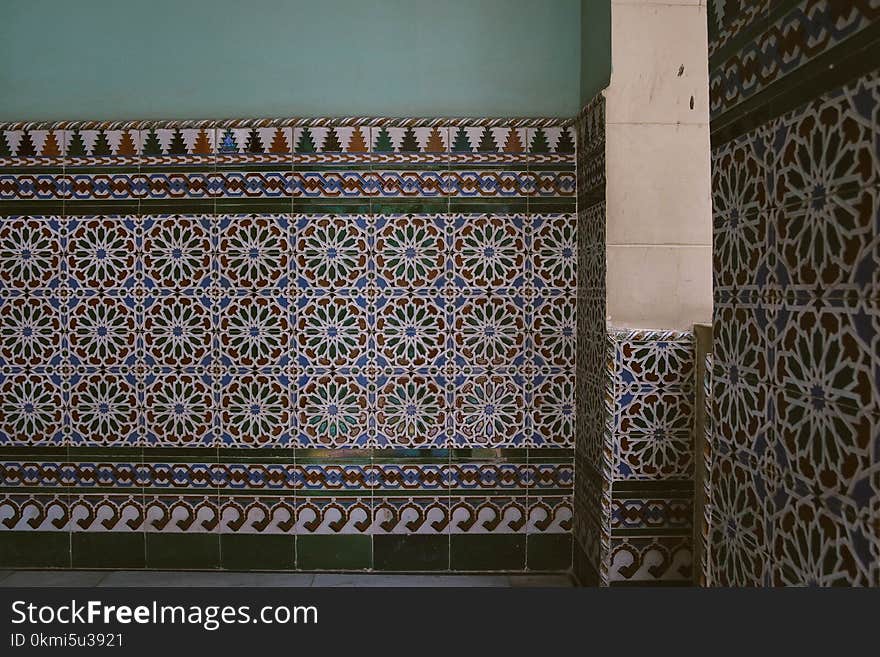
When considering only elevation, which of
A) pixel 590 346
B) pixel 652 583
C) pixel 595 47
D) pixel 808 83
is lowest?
pixel 652 583

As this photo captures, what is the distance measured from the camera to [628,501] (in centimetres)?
192

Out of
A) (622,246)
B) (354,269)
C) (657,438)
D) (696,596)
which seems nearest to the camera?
(696,596)

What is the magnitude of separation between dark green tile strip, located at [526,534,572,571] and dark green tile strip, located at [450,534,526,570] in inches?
0.9

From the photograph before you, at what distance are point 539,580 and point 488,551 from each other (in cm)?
17

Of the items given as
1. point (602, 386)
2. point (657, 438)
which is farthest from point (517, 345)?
point (657, 438)

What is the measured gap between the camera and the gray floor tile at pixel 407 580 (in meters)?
2.30

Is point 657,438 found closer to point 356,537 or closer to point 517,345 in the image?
point 517,345

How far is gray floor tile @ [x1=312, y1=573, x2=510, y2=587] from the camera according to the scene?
7.54 ft

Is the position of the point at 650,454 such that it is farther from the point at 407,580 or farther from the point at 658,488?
the point at 407,580

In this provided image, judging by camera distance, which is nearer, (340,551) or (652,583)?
(652,583)

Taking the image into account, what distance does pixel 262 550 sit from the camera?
2387 millimetres

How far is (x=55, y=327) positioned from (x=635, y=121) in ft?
Result: 5.90

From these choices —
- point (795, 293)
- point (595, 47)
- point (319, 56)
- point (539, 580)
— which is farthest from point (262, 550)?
point (795, 293)

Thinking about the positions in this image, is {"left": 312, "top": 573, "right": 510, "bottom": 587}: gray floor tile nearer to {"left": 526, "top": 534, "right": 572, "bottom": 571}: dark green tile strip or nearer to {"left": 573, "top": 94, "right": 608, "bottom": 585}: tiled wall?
{"left": 526, "top": 534, "right": 572, "bottom": 571}: dark green tile strip
